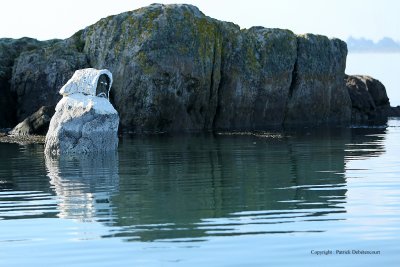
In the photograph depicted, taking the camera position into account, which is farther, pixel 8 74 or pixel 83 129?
pixel 8 74

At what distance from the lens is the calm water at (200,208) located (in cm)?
1176

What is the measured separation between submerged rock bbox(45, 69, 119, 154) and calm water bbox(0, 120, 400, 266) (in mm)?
854

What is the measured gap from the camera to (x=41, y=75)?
43.1 m

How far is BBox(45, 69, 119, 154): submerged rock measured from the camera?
28.8 metres

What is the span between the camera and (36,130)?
37062mm

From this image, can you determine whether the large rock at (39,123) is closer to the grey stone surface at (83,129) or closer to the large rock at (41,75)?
the large rock at (41,75)

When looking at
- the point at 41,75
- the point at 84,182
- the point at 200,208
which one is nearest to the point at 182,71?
the point at 41,75

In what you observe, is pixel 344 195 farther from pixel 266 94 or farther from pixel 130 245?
pixel 266 94

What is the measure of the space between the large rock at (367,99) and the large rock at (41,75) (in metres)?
18.4

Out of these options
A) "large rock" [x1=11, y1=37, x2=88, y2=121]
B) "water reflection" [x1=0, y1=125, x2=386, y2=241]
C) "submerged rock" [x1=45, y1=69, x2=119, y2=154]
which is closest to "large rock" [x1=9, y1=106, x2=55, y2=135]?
"water reflection" [x1=0, y1=125, x2=386, y2=241]

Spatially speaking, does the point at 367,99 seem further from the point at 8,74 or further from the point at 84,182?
the point at 84,182

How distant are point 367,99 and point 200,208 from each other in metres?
44.4

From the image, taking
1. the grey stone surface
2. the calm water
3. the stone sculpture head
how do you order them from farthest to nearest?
1. the stone sculpture head
2. the grey stone surface
3. the calm water

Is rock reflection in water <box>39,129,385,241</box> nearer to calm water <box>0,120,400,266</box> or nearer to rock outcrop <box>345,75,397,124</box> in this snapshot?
calm water <box>0,120,400,266</box>
